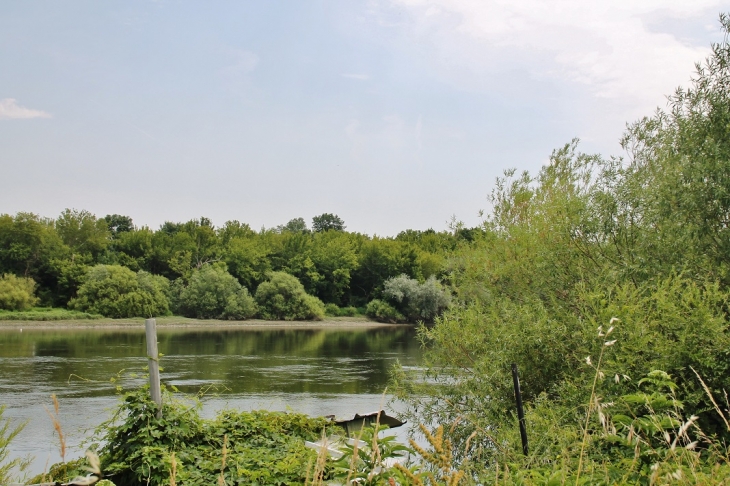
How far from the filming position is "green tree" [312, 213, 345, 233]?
12062 centimetres

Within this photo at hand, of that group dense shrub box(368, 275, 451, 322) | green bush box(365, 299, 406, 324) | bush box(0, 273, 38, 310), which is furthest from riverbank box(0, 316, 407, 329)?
bush box(0, 273, 38, 310)

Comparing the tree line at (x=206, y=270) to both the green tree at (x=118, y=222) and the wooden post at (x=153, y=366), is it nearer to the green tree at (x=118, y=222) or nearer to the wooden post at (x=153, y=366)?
the green tree at (x=118, y=222)

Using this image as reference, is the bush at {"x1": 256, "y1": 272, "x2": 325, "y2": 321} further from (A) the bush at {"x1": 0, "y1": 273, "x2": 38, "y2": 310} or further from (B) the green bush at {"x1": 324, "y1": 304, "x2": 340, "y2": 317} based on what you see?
(A) the bush at {"x1": 0, "y1": 273, "x2": 38, "y2": 310}

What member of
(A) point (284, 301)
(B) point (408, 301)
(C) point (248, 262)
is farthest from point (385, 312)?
(C) point (248, 262)

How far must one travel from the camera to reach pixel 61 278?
213 ft

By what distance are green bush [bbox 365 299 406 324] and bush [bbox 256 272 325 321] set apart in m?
6.38

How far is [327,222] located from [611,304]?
371 feet

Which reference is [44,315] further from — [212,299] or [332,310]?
[332,310]

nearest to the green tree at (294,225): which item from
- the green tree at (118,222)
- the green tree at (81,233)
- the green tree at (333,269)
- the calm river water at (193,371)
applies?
the green tree at (118,222)

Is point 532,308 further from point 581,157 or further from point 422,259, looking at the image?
point 422,259

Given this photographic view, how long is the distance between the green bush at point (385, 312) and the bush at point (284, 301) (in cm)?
638

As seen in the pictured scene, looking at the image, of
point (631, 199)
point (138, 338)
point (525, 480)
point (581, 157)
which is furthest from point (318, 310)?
point (525, 480)

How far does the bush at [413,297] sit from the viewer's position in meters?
69.1

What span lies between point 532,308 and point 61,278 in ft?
208
